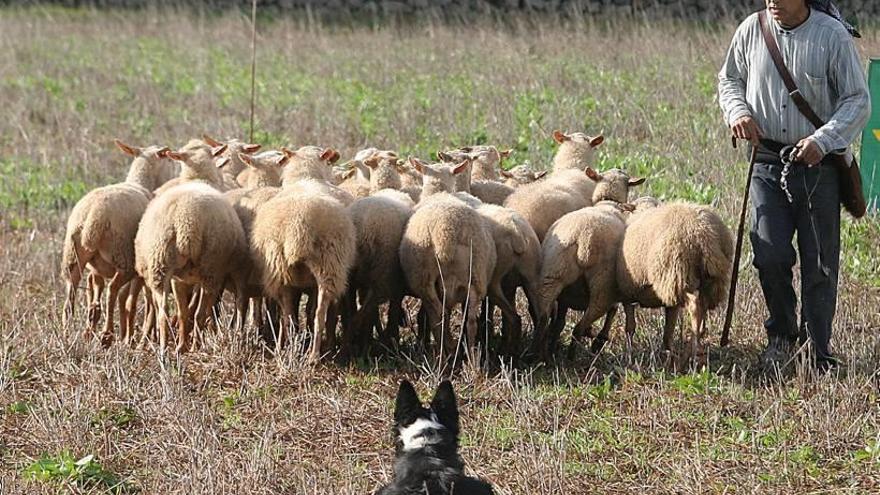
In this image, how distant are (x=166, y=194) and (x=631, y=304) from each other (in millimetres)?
3035

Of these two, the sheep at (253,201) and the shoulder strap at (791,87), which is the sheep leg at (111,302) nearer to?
the sheep at (253,201)

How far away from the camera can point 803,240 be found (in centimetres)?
771

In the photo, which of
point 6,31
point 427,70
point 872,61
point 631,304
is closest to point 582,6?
point 427,70

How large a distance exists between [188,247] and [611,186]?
3.04 meters

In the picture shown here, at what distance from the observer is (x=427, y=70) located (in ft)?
62.9

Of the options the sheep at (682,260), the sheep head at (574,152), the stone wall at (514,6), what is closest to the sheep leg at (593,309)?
the sheep at (682,260)

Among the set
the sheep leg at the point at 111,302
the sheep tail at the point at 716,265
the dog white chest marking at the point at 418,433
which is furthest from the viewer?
the sheep leg at the point at 111,302

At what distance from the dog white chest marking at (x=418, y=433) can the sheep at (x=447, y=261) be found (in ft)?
8.28

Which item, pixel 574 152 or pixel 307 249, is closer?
pixel 307 249

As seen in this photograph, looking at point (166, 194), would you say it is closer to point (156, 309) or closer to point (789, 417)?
point (156, 309)

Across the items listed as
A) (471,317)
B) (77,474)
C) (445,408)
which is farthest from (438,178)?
(445,408)

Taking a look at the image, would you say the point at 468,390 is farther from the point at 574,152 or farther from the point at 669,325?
the point at 574,152

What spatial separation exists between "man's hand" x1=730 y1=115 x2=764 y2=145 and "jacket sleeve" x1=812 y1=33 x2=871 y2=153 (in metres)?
0.35

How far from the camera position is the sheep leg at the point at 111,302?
867 centimetres
